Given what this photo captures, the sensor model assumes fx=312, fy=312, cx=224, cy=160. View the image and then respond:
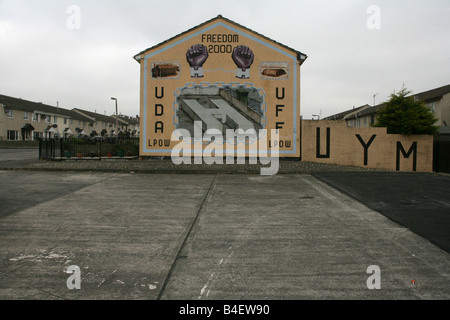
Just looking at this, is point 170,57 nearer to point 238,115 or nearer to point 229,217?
point 238,115

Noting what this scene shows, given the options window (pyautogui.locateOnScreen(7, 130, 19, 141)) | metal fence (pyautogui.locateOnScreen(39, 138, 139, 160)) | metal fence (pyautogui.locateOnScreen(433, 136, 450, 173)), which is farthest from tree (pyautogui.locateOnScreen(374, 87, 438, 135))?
window (pyautogui.locateOnScreen(7, 130, 19, 141))

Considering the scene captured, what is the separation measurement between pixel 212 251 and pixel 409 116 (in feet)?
50.9

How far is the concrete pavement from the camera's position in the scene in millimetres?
3332

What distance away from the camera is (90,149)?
67.1 feet

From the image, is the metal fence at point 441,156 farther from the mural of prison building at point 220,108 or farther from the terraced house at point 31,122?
the terraced house at point 31,122

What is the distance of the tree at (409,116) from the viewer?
52.4 ft

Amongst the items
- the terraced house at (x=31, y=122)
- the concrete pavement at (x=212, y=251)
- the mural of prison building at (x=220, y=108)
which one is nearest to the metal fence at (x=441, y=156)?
the mural of prison building at (x=220, y=108)

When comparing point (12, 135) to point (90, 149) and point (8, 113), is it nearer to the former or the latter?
point (8, 113)

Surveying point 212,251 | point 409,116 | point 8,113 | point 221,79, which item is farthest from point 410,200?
point 8,113

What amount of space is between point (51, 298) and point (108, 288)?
0.54 m

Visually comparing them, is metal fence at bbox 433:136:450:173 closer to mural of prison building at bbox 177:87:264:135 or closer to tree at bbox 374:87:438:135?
tree at bbox 374:87:438:135

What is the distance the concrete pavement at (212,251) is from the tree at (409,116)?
34.6 ft

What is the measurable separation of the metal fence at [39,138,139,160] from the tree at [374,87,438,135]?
49.4 feet

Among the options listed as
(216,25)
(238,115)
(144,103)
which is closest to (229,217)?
(238,115)
